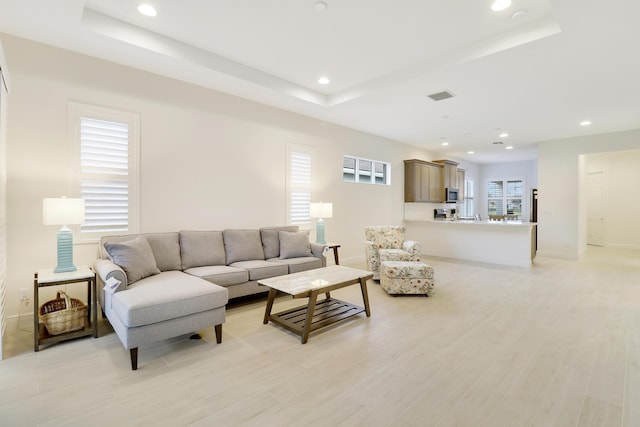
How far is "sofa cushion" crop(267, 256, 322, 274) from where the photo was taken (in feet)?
13.4

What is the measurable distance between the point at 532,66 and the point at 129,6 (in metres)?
4.21

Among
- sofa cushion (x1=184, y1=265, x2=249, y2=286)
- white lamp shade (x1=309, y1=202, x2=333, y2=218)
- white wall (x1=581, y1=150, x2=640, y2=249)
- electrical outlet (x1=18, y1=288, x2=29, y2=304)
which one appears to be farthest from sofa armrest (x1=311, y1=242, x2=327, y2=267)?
white wall (x1=581, y1=150, x2=640, y2=249)

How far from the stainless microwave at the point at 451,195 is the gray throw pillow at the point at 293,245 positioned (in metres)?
5.69

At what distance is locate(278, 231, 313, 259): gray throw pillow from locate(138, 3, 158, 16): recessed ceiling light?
2905mm

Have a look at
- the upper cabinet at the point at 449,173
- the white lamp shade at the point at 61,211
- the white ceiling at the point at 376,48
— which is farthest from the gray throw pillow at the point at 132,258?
the upper cabinet at the point at 449,173

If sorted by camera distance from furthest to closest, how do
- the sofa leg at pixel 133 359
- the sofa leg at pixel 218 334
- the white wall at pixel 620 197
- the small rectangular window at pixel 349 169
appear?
the white wall at pixel 620 197 < the small rectangular window at pixel 349 169 < the sofa leg at pixel 218 334 < the sofa leg at pixel 133 359

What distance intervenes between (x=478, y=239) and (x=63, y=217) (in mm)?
7084

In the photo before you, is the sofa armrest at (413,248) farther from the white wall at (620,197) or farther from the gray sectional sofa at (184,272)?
the white wall at (620,197)

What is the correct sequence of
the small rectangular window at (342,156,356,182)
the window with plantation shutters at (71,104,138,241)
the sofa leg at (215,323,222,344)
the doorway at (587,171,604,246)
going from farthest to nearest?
the doorway at (587,171,604,246) < the small rectangular window at (342,156,356,182) < the window with plantation shutters at (71,104,138,241) < the sofa leg at (215,323,222,344)

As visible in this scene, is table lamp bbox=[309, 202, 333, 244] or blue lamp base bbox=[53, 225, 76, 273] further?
table lamp bbox=[309, 202, 333, 244]

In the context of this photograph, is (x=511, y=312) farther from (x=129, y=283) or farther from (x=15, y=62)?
(x=15, y=62)

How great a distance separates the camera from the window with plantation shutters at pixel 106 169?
3.29 metres

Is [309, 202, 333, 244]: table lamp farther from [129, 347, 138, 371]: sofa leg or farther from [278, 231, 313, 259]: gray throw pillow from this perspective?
[129, 347, 138, 371]: sofa leg

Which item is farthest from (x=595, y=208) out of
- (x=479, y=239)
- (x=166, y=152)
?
(x=166, y=152)
